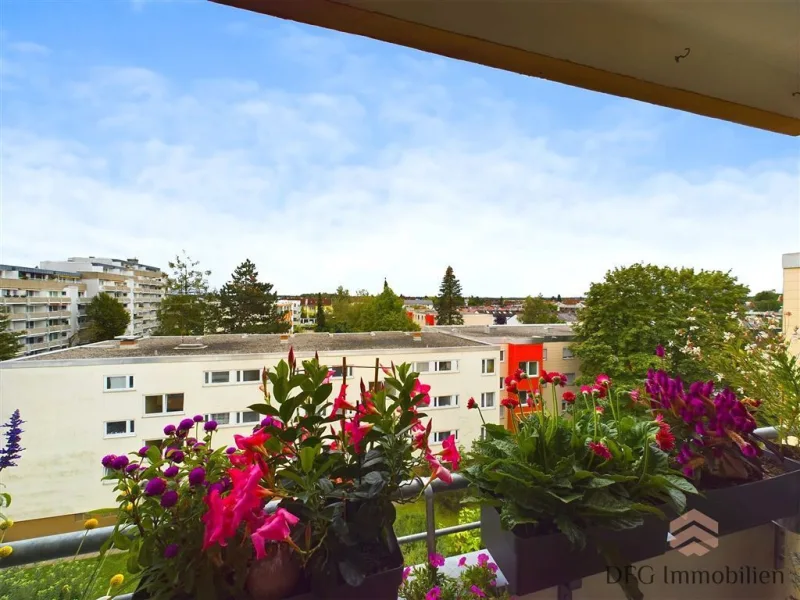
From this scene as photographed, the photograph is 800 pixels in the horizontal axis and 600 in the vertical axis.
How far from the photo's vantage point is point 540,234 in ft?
5.42

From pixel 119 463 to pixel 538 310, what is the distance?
1.46 metres

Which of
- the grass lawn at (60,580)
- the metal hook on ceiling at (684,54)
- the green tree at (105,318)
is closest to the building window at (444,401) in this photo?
the grass lawn at (60,580)

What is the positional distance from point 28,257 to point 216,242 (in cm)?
45

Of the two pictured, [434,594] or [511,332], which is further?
[511,332]

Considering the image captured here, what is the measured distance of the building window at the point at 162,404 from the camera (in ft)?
3.62

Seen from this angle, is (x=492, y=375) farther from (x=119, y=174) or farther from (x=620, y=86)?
(x=119, y=174)

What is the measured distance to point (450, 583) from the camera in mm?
889

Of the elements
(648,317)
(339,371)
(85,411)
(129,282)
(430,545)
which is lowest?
(430,545)

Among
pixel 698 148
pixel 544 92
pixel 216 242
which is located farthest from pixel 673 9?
pixel 216 242

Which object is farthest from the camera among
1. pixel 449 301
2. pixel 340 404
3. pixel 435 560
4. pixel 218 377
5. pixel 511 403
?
pixel 449 301

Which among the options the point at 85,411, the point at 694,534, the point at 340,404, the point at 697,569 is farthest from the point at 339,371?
the point at 697,569

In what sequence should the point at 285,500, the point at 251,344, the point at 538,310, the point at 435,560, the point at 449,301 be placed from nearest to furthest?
the point at 285,500
the point at 435,560
the point at 251,344
the point at 449,301
the point at 538,310

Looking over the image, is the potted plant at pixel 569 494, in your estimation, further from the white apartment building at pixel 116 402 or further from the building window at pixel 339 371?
the building window at pixel 339 371

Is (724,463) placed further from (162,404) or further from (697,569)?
(162,404)
